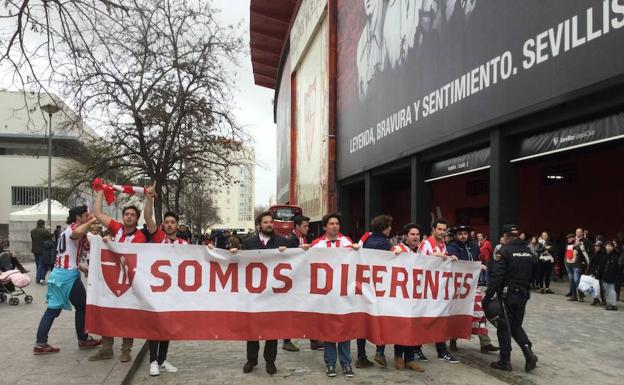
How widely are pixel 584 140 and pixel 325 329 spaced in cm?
675

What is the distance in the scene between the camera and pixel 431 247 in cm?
759

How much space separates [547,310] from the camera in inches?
476

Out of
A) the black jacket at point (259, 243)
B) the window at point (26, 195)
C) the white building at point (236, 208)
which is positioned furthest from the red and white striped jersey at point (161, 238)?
the white building at point (236, 208)

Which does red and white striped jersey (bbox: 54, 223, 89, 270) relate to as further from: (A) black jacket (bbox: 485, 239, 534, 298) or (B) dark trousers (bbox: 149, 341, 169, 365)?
(A) black jacket (bbox: 485, 239, 534, 298)

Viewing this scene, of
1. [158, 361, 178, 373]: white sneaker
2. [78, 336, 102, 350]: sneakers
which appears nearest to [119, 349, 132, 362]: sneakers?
[158, 361, 178, 373]: white sneaker

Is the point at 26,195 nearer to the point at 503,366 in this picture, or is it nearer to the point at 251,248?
the point at 251,248

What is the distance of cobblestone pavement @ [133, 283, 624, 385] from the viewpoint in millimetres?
6414

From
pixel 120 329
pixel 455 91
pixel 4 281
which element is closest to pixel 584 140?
pixel 455 91

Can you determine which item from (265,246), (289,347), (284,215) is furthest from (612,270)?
(284,215)

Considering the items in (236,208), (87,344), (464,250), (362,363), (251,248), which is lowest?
(236,208)

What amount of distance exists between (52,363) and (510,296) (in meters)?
5.55

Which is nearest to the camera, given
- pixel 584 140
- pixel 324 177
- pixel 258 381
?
pixel 258 381

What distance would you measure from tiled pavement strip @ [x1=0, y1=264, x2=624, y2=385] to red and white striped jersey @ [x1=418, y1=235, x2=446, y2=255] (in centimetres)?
146

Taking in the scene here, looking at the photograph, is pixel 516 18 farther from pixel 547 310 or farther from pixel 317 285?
pixel 317 285
